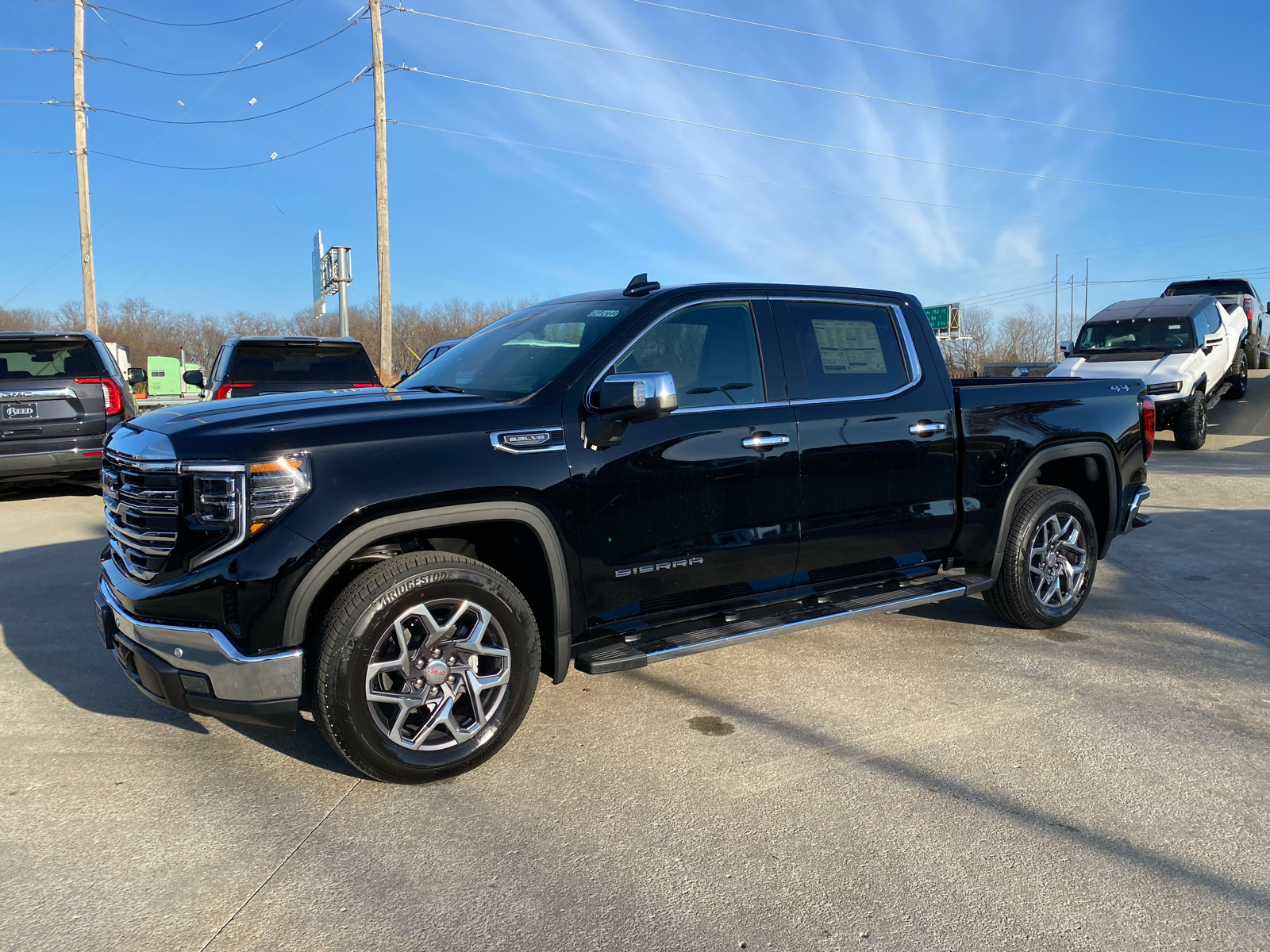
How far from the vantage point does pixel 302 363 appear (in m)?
10.1

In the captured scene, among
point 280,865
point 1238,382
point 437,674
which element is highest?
point 1238,382

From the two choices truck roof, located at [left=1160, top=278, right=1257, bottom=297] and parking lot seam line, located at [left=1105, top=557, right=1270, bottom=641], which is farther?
truck roof, located at [left=1160, top=278, right=1257, bottom=297]

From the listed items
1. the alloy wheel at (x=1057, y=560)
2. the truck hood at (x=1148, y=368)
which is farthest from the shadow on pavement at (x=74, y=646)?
the truck hood at (x=1148, y=368)

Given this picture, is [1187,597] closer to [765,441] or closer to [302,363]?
[765,441]

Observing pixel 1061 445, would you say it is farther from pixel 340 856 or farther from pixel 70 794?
pixel 70 794

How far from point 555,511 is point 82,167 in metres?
25.2

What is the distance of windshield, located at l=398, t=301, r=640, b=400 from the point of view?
13.0ft

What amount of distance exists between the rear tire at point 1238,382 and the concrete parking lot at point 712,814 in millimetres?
14990

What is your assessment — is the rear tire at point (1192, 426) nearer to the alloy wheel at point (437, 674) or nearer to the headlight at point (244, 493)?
the alloy wheel at point (437, 674)

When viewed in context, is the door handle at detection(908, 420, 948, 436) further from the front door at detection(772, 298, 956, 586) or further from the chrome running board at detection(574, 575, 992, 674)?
the chrome running board at detection(574, 575, 992, 674)

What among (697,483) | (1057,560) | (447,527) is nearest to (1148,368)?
(1057,560)

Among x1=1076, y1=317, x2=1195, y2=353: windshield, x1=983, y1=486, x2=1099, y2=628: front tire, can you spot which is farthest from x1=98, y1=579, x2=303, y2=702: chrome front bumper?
x1=1076, y1=317, x2=1195, y2=353: windshield

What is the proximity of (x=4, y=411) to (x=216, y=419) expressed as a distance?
7.34 m

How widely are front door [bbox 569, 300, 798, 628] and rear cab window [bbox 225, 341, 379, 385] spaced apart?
6.50 metres
